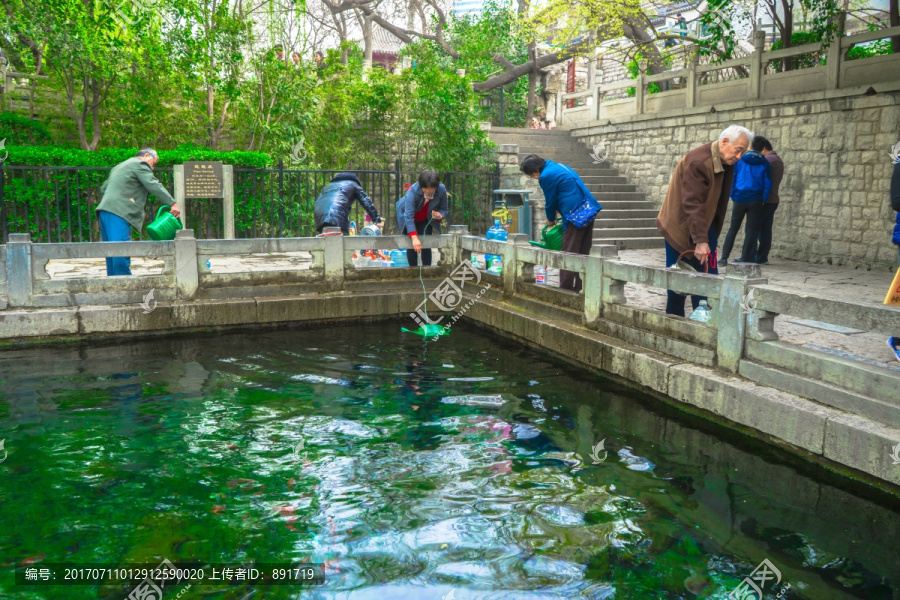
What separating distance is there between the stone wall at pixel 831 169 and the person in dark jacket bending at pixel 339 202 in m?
7.58

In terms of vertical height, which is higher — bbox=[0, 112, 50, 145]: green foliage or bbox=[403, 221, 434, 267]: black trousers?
bbox=[0, 112, 50, 145]: green foliage

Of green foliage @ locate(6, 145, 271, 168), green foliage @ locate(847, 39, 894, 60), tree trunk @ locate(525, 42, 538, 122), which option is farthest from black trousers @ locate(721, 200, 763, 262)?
tree trunk @ locate(525, 42, 538, 122)

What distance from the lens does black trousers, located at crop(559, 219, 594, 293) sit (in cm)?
755

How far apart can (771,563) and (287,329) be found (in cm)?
610

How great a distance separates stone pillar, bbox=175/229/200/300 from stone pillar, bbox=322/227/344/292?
148 centimetres

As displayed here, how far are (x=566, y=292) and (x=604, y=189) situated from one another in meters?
9.51

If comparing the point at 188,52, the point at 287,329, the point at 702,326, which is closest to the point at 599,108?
the point at 188,52

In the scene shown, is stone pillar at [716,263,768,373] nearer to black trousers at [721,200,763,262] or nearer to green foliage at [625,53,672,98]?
black trousers at [721,200,763,262]

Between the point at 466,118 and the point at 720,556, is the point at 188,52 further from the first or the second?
the point at 720,556

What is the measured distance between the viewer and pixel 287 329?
855cm

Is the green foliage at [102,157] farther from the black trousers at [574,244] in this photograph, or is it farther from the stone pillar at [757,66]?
the stone pillar at [757,66]

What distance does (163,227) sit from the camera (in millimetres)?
8242

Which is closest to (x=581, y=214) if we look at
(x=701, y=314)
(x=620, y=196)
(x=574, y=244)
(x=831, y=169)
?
(x=574, y=244)
